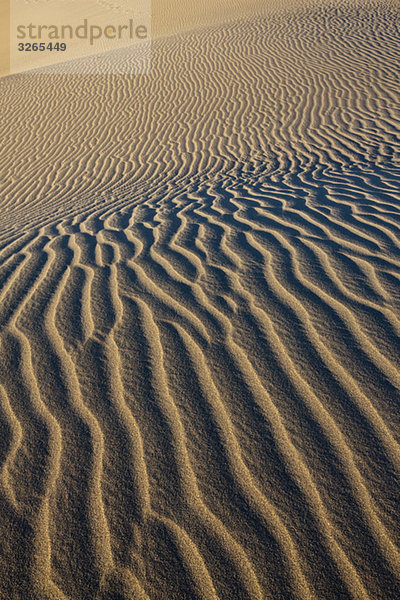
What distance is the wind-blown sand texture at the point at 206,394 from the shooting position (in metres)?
1.71

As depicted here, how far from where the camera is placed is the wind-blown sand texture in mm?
1708

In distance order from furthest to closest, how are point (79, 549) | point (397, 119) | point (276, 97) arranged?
point (276, 97), point (397, 119), point (79, 549)

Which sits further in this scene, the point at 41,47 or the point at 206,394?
the point at 41,47

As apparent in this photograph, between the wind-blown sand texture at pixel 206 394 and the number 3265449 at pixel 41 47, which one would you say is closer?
the wind-blown sand texture at pixel 206 394

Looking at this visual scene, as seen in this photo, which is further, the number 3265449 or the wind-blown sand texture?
the number 3265449

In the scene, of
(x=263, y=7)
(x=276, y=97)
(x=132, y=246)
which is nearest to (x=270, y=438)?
(x=132, y=246)

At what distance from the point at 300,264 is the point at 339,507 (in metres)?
1.92

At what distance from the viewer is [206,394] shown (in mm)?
2363

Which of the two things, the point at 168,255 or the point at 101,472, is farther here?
the point at 168,255

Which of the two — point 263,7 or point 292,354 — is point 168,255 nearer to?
point 292,354

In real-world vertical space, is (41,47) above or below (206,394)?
above

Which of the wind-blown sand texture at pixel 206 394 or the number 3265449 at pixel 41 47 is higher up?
the number 3265449 at pixel 41 47

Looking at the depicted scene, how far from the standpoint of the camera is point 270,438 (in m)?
2.11

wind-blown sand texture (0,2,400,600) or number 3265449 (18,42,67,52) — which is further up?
number 3265449 (18,42,67,52)
